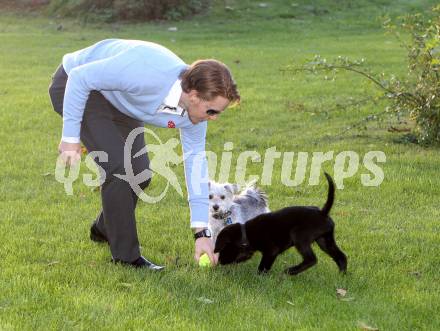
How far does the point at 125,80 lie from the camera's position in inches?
209

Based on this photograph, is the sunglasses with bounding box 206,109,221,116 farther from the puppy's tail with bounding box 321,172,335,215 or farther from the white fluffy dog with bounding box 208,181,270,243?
the white fluffy dog with bounding box 208,181,270,243

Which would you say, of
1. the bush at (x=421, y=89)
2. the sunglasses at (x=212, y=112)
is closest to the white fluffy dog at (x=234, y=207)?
the sunglasses at (x=212, y=112)

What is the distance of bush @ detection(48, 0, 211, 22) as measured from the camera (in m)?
28.6

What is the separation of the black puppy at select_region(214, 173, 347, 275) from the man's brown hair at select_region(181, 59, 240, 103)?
1.10 meters

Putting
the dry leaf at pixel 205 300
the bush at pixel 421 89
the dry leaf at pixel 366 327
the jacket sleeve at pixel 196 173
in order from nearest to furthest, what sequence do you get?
the dry leaf at pixel 366 327, the dry leaf at pixel 205 300, the jacket sleeve at pixel 196 173, the bush at pixel 421 89

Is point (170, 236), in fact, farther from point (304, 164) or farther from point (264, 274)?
point (304, 164)

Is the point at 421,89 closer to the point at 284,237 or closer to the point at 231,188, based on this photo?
the point at 231,188

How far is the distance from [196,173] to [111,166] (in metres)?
0.72

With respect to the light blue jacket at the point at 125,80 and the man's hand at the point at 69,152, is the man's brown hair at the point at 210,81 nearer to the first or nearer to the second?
the light blue jacket at the point at 125,80

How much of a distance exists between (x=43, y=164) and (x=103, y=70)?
4765mm

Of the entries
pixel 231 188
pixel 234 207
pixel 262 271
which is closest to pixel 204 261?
pixel 262 271

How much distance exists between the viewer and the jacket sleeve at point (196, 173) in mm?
5961

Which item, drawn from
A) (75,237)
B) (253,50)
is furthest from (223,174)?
(253,50)

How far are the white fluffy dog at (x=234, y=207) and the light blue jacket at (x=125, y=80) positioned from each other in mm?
1586
